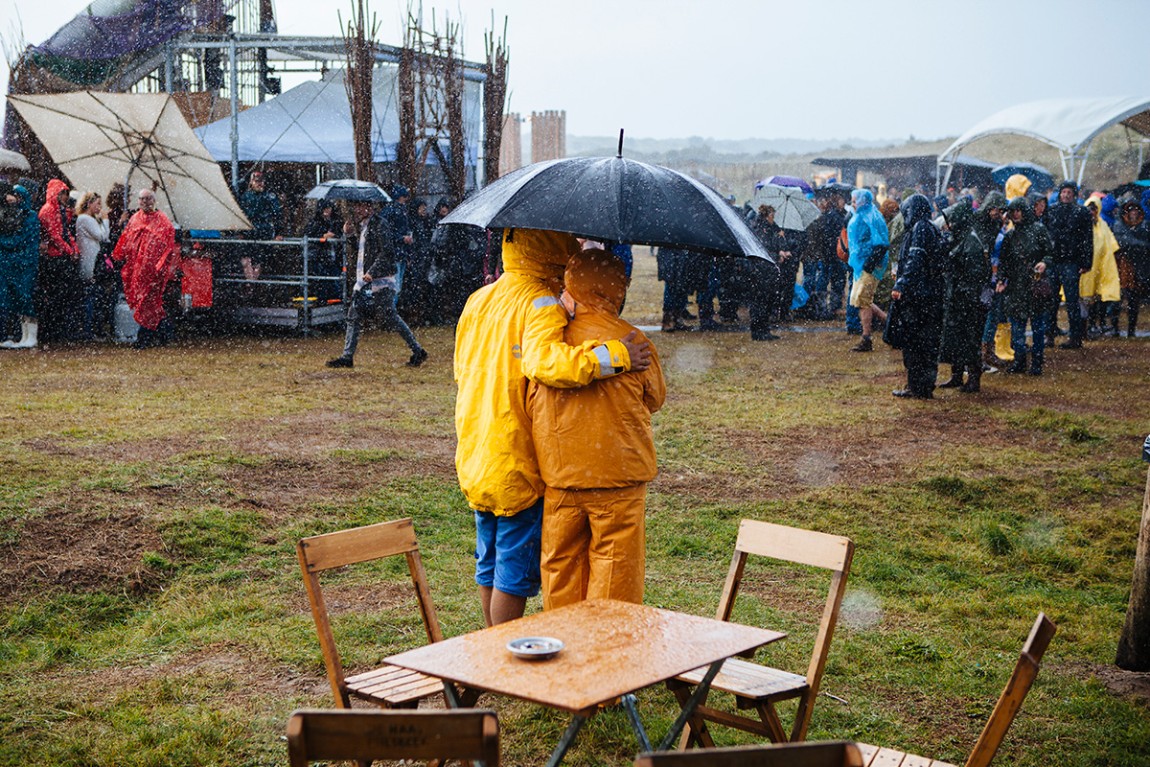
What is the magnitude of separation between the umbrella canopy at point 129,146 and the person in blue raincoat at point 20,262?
4.25 ft

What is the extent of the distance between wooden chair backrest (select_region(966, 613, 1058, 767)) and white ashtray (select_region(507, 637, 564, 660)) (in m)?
1.05

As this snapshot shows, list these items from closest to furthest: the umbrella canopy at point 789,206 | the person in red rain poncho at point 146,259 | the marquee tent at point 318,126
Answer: the person in red rain poncho at point 146,259 < the umbrella canopy at point 789,206 < the marquee tent at point 318,126

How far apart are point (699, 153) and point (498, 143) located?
71.2m

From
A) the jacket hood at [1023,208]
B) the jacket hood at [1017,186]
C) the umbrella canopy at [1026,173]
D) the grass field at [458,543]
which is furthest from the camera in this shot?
the umbrella canopy at [1026,173]

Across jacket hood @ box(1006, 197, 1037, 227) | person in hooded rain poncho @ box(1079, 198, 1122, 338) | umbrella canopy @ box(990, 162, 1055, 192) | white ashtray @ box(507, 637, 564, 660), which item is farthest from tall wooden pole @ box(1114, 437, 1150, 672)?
umbrella canopy @ box(990, 162, 1055, 192)

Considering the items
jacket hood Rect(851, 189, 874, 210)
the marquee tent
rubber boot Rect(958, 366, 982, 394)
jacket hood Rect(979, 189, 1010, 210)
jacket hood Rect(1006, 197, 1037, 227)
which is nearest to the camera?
jacket hood Rect(979, 189, 1010, 210)

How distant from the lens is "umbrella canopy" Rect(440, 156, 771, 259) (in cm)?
389

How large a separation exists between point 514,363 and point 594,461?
0.46 meters

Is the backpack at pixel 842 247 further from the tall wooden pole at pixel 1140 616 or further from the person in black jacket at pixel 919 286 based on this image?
the tall wooden pole at pixel 1140 616

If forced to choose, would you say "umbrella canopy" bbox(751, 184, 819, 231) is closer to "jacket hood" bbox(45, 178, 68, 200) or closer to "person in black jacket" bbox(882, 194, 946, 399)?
"person in black jacket" bbox(882, 194, 946, 399)

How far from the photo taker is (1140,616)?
4.95 metres

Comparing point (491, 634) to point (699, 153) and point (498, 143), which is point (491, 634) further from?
point (699, 153)

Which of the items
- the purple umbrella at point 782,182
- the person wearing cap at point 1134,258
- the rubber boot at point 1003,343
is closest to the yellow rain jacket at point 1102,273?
the person wearing cap at point 1134,258

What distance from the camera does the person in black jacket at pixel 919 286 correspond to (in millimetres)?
10688
